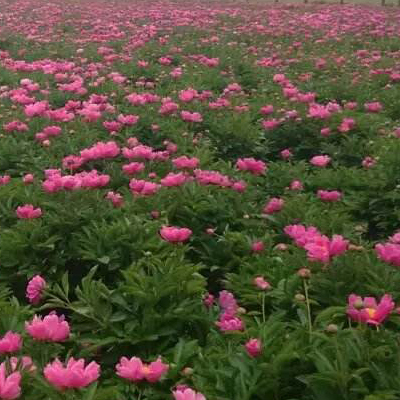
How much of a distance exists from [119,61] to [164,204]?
243 inches

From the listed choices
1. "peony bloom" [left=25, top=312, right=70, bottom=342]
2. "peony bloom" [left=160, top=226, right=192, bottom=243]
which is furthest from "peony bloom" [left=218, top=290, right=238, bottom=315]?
"peony bloom" [left=25, top=312, right=70, bottom=342]

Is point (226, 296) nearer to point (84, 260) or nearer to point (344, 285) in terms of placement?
point (344, 285)

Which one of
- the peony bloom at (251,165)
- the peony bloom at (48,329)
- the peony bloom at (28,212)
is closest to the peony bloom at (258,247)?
the peony bloom at (251,165)

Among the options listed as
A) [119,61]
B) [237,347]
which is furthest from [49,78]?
[237,347]

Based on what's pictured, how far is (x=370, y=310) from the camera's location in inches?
86.7

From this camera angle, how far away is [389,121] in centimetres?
621

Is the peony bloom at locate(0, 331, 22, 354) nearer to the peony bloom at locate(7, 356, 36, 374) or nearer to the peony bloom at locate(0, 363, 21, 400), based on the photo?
the peony bloom at locate(7, 356, 36, 374)

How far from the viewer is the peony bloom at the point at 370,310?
7.11ft

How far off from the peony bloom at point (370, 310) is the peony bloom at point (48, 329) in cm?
99

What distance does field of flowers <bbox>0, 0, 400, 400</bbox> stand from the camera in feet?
7.08

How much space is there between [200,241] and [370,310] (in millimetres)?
1652

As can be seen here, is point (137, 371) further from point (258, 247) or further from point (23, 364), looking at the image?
point (258, 247)

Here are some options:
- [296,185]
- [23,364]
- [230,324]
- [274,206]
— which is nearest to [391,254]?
[230,324]

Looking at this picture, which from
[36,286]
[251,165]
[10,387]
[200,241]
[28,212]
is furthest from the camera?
[251,165]
